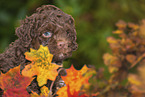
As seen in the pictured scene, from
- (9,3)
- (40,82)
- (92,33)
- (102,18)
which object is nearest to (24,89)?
(40,82)

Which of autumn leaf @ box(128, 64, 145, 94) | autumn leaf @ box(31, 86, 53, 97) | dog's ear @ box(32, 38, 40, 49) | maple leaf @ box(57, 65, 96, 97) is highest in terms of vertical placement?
dog's ear @ box(32, 38, 40, 49)

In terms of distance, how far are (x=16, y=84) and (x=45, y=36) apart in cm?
14

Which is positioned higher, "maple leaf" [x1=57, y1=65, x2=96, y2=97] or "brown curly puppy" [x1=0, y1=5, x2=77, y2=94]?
"brown curly puppy" [x1=0, y1=5, x2=77, y2=94]

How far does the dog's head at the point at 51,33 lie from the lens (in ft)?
1.50

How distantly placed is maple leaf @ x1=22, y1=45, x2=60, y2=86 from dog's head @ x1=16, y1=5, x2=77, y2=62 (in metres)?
0.02

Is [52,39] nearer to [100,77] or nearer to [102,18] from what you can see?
[100,77]

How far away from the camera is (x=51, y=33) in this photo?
458mm

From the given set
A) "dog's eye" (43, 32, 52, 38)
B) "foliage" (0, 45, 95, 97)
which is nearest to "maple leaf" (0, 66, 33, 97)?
"foliage" (0, 45, 95, 97)

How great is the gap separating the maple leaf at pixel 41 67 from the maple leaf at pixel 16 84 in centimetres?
2

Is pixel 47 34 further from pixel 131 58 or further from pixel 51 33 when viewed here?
pixel 131 58

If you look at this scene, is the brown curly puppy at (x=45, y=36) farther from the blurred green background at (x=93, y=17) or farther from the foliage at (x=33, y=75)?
the blurred green background at (x=93, y=17)

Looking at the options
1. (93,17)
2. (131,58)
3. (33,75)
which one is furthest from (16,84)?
(93,17)

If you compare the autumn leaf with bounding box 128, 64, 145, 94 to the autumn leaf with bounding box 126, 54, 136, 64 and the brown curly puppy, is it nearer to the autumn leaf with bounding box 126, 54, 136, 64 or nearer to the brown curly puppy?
the autumn leaf with bounding box 126, 54, 136, 64

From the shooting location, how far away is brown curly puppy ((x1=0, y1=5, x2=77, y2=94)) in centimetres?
46
